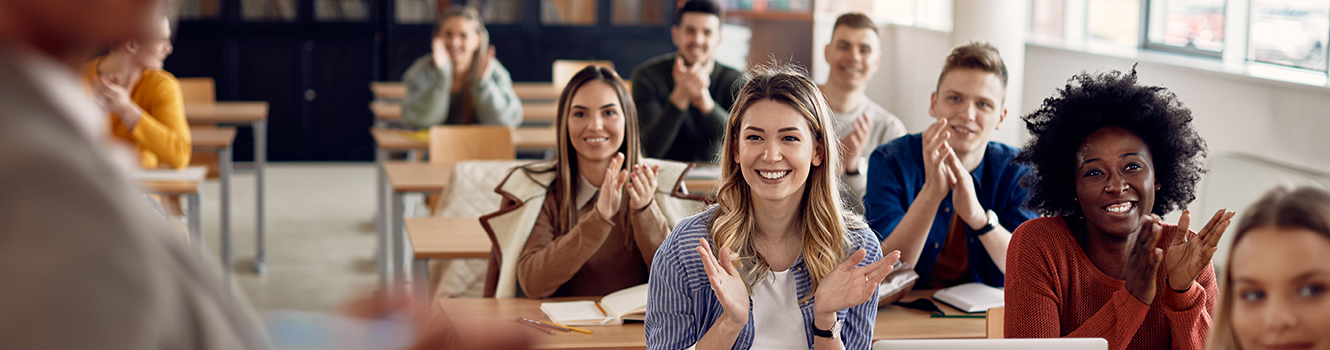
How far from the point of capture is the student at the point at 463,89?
493 centimetres

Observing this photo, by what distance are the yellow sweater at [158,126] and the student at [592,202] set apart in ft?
6.37

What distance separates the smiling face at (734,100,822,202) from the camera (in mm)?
1832

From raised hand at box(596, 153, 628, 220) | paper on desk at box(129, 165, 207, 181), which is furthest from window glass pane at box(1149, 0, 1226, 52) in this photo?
paper on desk at box(129, 165, 207, 181)

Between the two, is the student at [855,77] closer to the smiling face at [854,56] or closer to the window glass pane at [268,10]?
the smiling face at [854,56]

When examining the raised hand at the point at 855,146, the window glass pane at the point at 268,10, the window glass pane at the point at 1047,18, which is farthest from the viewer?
the window glass pane at the point at 268,10

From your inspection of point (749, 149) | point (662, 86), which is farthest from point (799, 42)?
point (749, 149)

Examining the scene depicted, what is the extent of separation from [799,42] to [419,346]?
8.12 m

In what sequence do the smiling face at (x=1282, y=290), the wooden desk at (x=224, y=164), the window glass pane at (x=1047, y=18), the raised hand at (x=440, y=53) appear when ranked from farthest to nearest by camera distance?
the window glass pane at (x=1047, y=18) → the raised hand at (x=440, y=53) → the wooden desk at (x=224, y=164) → the smiling face at (x=1282, y=290)

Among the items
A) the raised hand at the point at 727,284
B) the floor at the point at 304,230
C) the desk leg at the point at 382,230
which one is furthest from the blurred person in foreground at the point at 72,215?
the desk leg at the point at 382,230

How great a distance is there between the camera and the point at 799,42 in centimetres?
845

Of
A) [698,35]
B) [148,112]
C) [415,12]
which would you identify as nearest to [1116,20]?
[698,35]

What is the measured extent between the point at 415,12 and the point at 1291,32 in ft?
20.5

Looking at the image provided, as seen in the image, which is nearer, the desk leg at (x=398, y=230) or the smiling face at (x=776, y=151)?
the smiling face at (x=776, y=151)

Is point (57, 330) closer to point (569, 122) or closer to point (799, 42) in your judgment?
point (569, 122)
